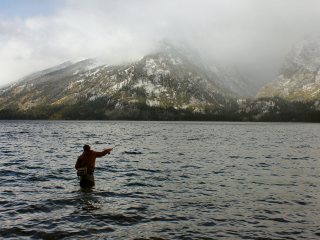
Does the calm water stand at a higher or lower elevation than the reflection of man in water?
lower

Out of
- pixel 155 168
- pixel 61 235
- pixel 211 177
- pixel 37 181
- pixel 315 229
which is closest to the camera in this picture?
pixel 61 235

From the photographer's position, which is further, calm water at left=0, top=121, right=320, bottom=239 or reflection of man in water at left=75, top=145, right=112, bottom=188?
reflection of man in water at left=75, top=145, right=112, bottom=188

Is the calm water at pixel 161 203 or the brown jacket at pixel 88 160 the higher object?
the brown jacket at pixel 88 160

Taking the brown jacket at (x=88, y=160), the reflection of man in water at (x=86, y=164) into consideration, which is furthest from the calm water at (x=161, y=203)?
the brown jacket at (x=88, y=160)

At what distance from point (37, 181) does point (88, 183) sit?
629cm

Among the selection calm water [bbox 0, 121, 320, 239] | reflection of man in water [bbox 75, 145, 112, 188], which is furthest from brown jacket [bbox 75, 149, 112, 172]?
calm water [bbox 0, 121, 320, 239]

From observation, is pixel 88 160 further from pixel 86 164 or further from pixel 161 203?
→ pixel 161 203

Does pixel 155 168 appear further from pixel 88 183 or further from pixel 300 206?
pixel 300 206

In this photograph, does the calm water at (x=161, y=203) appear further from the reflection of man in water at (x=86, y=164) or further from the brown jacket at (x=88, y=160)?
the brown jacket at (x=88, y=160)

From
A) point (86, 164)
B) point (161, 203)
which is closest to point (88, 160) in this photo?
point (86, 164)

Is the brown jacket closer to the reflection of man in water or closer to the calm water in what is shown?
the reflection of man in water

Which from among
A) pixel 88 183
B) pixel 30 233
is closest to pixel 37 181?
pixel 88 183

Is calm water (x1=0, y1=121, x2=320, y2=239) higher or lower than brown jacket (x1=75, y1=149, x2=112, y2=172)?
lower

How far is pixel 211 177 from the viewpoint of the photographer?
39.2 metres
